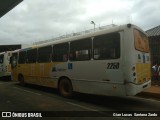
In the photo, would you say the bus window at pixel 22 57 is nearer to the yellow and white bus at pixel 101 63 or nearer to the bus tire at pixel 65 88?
the yellow and white bus at pixel 101 63

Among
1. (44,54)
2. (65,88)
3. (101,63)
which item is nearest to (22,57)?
(44,54)

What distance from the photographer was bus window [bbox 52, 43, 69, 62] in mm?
12055

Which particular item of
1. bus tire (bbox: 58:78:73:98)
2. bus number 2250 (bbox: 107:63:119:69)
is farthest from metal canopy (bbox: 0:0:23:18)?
bus number 2250 (bbox: 107:63:119:69)

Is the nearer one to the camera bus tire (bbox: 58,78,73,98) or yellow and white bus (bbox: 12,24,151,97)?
yellow and white bus (bbox: 12,24,151,97)

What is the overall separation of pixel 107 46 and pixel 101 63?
723 millimetres

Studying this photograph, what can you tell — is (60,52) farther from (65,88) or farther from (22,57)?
(22,57)

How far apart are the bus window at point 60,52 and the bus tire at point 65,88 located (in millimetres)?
1033

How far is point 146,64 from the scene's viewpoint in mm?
10453

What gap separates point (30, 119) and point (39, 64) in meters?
6.84

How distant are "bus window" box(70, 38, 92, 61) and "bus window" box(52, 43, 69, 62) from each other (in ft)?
1.40

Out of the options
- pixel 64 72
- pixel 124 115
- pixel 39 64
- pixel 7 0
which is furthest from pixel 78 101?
pixel 7 0

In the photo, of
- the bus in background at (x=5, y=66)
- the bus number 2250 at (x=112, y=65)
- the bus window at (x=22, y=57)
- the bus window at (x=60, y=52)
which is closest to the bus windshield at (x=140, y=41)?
the bus number 2250 at (x=112, y=65)

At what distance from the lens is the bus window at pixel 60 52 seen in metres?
12.1

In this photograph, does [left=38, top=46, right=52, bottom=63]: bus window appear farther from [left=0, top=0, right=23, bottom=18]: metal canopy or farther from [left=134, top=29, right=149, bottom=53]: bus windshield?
[left=134, top=29, right=149, bottom=53]: bus windshield
